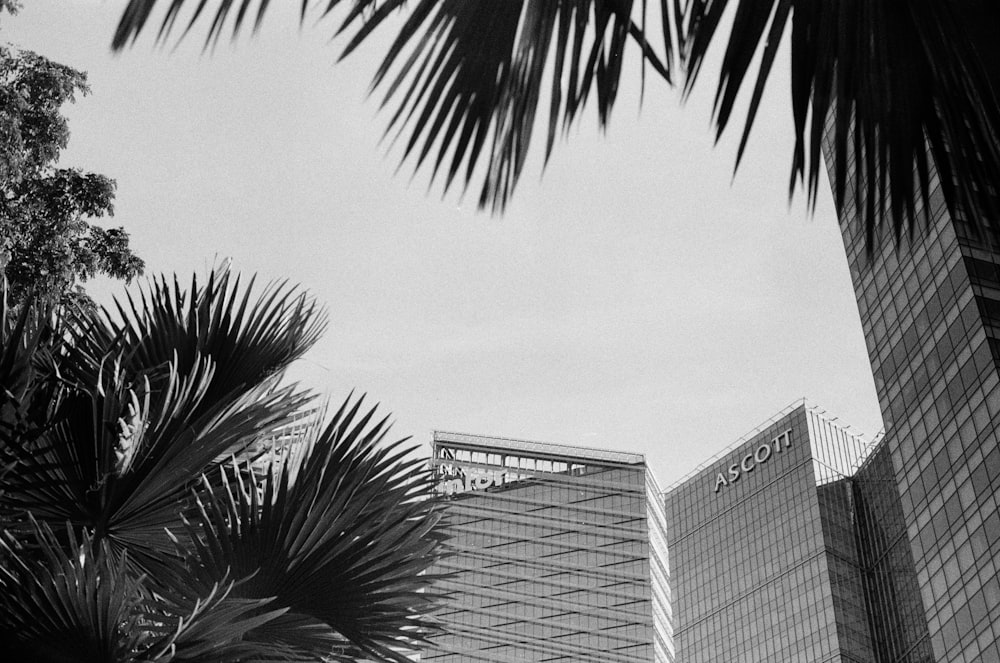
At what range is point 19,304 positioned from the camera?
881cm

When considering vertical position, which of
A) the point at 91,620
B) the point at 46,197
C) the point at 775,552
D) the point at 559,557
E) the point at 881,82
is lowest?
the point at 91,620

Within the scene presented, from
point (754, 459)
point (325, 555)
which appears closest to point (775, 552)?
point (754, 459)

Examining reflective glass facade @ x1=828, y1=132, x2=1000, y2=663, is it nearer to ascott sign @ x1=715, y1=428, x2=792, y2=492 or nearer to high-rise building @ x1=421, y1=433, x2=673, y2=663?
ascott sign @ x1=715, y1=428, x2=792, y2=492

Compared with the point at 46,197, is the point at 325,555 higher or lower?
lower

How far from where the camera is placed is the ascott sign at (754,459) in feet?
388

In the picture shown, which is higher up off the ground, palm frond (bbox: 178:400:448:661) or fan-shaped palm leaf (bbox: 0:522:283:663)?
palm frond (bbox: 178:400:448:661)

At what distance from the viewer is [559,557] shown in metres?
132

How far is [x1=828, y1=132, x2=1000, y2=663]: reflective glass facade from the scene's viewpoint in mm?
46781

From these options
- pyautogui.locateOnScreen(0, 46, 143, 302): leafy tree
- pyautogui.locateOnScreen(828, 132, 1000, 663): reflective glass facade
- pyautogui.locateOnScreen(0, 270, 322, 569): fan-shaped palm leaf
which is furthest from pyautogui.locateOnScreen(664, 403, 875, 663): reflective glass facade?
pyautogui.locateOnScreen(0, 270, 322, 569): fan-shaped palm leaf

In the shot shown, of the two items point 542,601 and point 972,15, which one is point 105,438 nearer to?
point 972,15

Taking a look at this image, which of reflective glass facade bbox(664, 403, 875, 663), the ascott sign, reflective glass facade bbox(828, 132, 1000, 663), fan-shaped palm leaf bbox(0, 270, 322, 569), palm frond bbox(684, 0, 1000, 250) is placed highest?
the ascott sign

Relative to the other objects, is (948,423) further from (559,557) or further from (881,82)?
(559,557)

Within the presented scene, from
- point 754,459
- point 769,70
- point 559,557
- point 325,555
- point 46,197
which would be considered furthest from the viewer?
point 559,557

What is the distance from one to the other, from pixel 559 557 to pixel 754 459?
2567 centimetres
